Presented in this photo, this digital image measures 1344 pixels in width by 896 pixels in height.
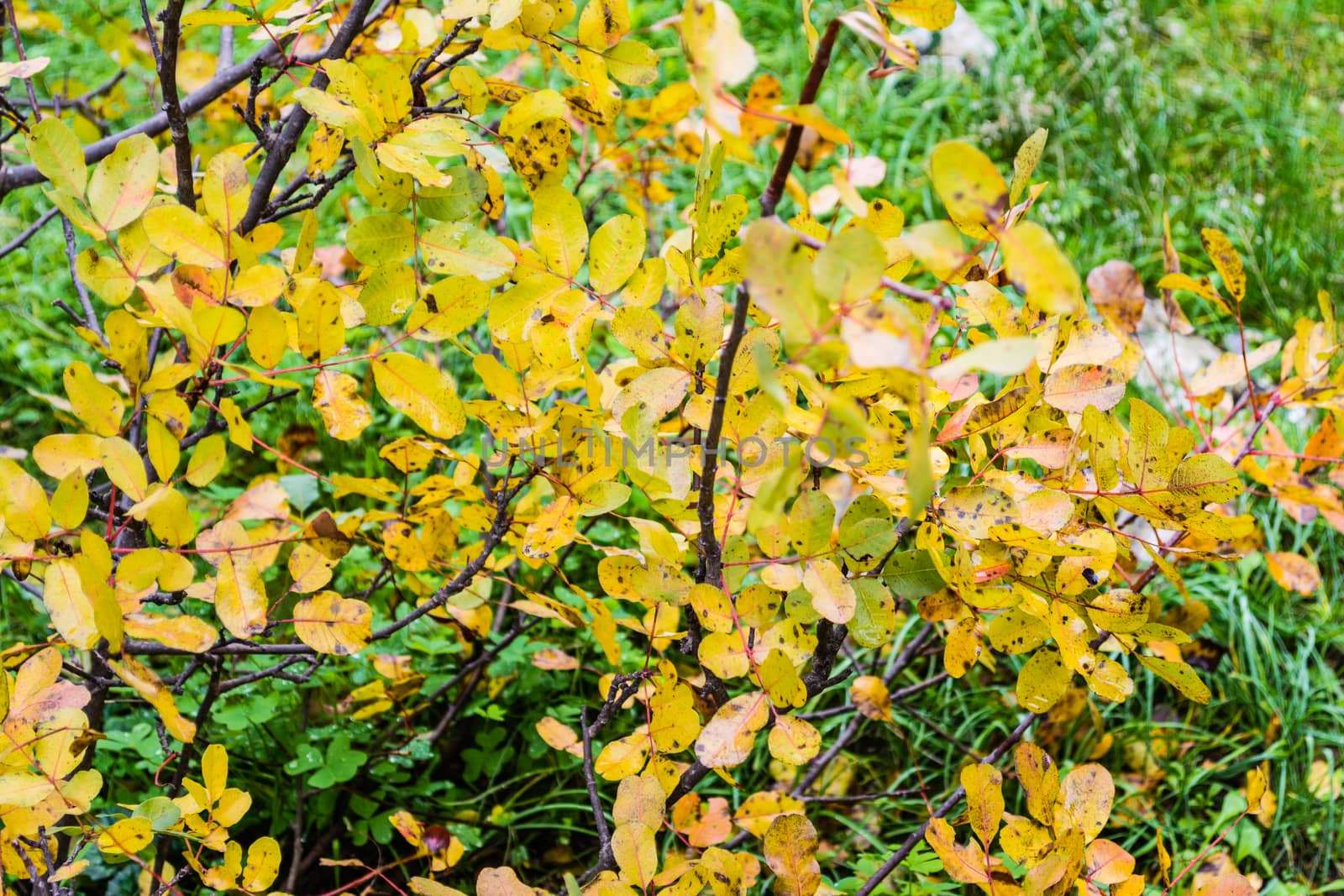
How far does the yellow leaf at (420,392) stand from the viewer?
85 cm

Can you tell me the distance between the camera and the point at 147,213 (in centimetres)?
81

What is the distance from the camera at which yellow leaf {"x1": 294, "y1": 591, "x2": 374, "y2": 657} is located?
887 millimetres

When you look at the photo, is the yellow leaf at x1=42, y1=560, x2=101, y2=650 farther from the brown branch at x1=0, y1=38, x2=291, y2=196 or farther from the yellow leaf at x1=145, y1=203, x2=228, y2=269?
the brown branch at x1=0, y1=38, x2=291, y2=196

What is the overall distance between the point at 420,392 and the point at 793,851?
51cm

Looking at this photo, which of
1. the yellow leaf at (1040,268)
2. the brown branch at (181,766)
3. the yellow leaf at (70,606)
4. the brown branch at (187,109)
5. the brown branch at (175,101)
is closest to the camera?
the yellow leaf at (1040,268)

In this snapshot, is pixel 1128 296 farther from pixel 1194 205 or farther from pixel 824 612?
pixel 1194 205

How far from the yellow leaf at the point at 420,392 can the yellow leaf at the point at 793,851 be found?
0.45m

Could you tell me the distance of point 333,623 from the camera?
35.4 inches

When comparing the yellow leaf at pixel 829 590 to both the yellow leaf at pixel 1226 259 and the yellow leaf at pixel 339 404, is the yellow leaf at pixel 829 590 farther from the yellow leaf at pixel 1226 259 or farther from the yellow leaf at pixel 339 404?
the yellow leaf at pixel 1226 259

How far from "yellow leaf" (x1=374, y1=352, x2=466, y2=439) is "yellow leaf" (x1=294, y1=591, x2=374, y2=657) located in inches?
7.2

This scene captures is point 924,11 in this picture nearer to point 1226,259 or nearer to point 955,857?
point 1226,259

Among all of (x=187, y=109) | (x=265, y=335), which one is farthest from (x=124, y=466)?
(x=187, y=109)

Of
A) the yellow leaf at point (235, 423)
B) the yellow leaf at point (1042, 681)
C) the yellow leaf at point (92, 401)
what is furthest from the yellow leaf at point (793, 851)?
the yellow leaf at point (92, 401)

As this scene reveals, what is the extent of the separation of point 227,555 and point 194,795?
22cm
